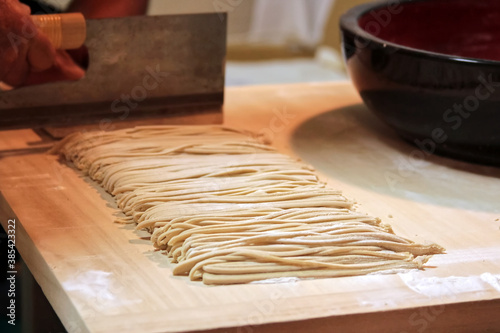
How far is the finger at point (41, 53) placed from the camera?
142 centimetres

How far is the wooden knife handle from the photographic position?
4.66 ft

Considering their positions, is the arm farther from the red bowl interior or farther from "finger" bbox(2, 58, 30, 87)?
the red bowl interior

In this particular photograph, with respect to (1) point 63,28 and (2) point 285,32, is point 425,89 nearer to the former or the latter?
(1) point 63,28

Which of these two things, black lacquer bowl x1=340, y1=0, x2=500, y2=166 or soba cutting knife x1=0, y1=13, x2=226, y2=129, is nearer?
black lacquer bowl x1=340, y1=0, x2=500, y2=166

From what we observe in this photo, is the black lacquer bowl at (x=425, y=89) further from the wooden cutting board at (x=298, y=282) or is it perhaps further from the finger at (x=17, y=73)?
the finger at (x=17, y=73)

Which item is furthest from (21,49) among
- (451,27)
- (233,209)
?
(451,27)

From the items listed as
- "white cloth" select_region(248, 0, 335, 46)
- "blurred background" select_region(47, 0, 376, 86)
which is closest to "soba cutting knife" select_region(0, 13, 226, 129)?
"blurred background" select_region(47, 0, 376, 86)

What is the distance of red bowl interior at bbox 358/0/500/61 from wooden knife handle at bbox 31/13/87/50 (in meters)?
0.73

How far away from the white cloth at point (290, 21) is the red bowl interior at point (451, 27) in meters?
2.14

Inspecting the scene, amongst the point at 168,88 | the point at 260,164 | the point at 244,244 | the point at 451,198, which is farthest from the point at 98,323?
the point at 168,88

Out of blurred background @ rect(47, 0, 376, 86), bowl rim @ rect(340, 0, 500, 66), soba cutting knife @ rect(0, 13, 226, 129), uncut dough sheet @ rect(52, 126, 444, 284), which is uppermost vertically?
bowl rim @ rect(340, 0, 500, 66)

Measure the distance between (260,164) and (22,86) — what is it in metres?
0.56

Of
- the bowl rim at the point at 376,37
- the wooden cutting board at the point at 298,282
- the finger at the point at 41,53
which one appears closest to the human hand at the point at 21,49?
the finger at the point at 41,53

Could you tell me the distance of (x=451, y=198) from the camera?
1.29m
